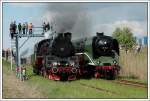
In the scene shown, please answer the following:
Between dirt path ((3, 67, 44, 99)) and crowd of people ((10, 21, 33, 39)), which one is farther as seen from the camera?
crowd of people ((10, 21, 33, 39))

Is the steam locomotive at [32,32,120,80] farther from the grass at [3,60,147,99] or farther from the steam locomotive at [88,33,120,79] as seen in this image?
the grass at [3,60,147,99]

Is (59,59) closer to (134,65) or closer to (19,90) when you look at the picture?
(19,90)

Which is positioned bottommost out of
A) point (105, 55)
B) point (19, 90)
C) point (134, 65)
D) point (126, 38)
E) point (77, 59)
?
point (19, 90)

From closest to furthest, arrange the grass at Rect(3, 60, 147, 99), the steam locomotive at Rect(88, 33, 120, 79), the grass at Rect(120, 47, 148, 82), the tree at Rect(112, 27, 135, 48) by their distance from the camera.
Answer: the grass at Rect(3, 60, 147, 99), the steam locomotive at Rect(88, 33, 120, 79), the grass at Rect(120, 47, 148, 82), the tree at Rect(112, 27, 135, 48)

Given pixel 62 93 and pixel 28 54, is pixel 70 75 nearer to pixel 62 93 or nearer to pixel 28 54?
pixel 62 93

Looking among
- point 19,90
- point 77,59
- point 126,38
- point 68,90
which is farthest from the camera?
point 126,38

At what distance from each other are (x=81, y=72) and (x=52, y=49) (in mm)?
2007

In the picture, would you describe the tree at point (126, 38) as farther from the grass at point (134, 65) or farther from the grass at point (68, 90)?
the grass at point (68, 90)

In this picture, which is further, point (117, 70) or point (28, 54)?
point (28, 54)

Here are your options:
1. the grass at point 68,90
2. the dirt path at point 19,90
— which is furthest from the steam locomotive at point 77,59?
the dirt path at point 19,90

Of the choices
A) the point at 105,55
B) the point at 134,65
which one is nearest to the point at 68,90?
the point at 105,55

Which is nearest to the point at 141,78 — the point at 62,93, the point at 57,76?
the point at 57,76

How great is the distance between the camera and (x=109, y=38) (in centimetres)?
2050

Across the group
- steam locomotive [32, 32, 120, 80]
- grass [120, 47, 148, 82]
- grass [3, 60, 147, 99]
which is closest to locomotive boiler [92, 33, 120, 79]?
steam locomotive [32, 32, 120, 80]
